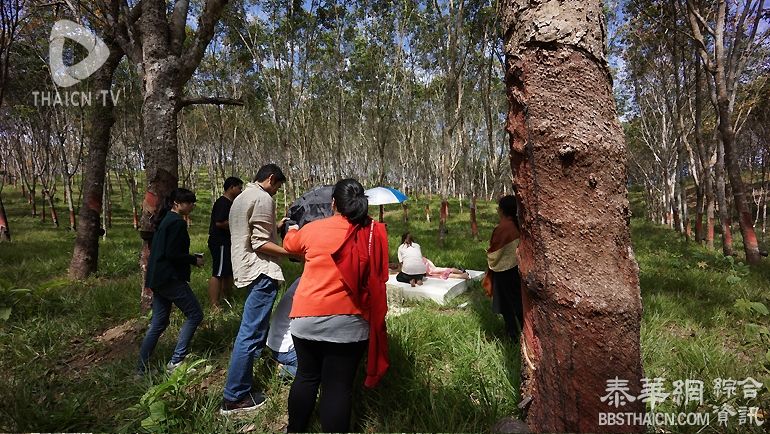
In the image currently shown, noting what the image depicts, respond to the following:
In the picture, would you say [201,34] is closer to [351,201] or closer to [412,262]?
[351,201]

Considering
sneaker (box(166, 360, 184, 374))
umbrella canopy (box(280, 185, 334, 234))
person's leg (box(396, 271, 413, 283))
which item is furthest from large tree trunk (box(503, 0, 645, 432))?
person's leg (box(396, 271, 413, 283))

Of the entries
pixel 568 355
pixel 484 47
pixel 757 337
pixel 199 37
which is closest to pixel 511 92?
pixel 568 355

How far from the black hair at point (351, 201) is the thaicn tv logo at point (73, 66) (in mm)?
5324

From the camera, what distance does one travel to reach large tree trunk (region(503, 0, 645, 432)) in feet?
4.24

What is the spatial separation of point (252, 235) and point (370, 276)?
1043 mm

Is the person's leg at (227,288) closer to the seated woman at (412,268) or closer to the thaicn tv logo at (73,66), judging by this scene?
the seated woman at (412,268)

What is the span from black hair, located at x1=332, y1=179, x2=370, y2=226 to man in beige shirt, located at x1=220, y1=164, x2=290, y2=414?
2.33 ft

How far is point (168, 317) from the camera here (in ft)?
9.35

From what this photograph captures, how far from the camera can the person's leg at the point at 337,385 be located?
5.74 feet

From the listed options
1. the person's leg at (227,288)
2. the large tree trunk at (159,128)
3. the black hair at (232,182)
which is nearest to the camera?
the large tree trunk at (159,128)

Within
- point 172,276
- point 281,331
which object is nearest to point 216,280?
point 172,276

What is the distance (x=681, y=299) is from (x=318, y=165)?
29.6 meters

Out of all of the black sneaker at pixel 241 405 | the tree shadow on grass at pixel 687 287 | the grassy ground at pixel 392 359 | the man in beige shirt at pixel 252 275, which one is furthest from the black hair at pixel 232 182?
the tree shadow on grass at pixel 687 287

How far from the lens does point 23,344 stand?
346 centimetres
